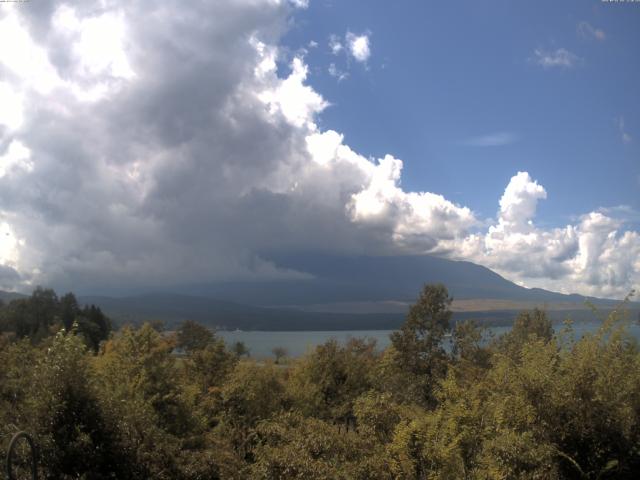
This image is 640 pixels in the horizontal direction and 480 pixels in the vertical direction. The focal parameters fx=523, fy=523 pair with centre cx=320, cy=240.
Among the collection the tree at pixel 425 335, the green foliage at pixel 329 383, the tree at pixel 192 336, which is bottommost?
the tree at pixel 192 336

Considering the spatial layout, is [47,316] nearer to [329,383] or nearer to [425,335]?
[329,383]

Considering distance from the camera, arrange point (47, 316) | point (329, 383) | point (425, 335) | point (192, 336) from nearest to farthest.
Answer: point (329, 383), point (425, 335), point (192, 336), point (47, 316)

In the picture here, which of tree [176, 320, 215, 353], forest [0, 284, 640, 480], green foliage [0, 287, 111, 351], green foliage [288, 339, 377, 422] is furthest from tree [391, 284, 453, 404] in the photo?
green foliage [0, 287, 111, 351]

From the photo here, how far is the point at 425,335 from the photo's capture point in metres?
41.0

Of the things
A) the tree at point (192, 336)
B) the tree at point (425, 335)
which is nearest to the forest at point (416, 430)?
the tree at point (425, 335)

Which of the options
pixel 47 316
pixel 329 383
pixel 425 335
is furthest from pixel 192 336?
pixel 329 383

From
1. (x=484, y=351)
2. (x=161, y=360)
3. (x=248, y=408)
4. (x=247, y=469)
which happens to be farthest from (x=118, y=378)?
(x=484, y=351)

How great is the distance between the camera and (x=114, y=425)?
13.6 metres

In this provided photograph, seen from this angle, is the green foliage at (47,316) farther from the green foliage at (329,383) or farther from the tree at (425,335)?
the tree at (425,335)

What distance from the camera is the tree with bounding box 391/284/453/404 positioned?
39719 mm

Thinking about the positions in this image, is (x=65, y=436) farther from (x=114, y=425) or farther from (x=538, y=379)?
(x=538, y=379)

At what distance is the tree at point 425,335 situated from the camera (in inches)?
1564

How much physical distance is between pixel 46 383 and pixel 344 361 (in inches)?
1088

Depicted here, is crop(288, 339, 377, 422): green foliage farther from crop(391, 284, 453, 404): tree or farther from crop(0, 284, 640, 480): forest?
crop(0, 284, 640, 480): forest
